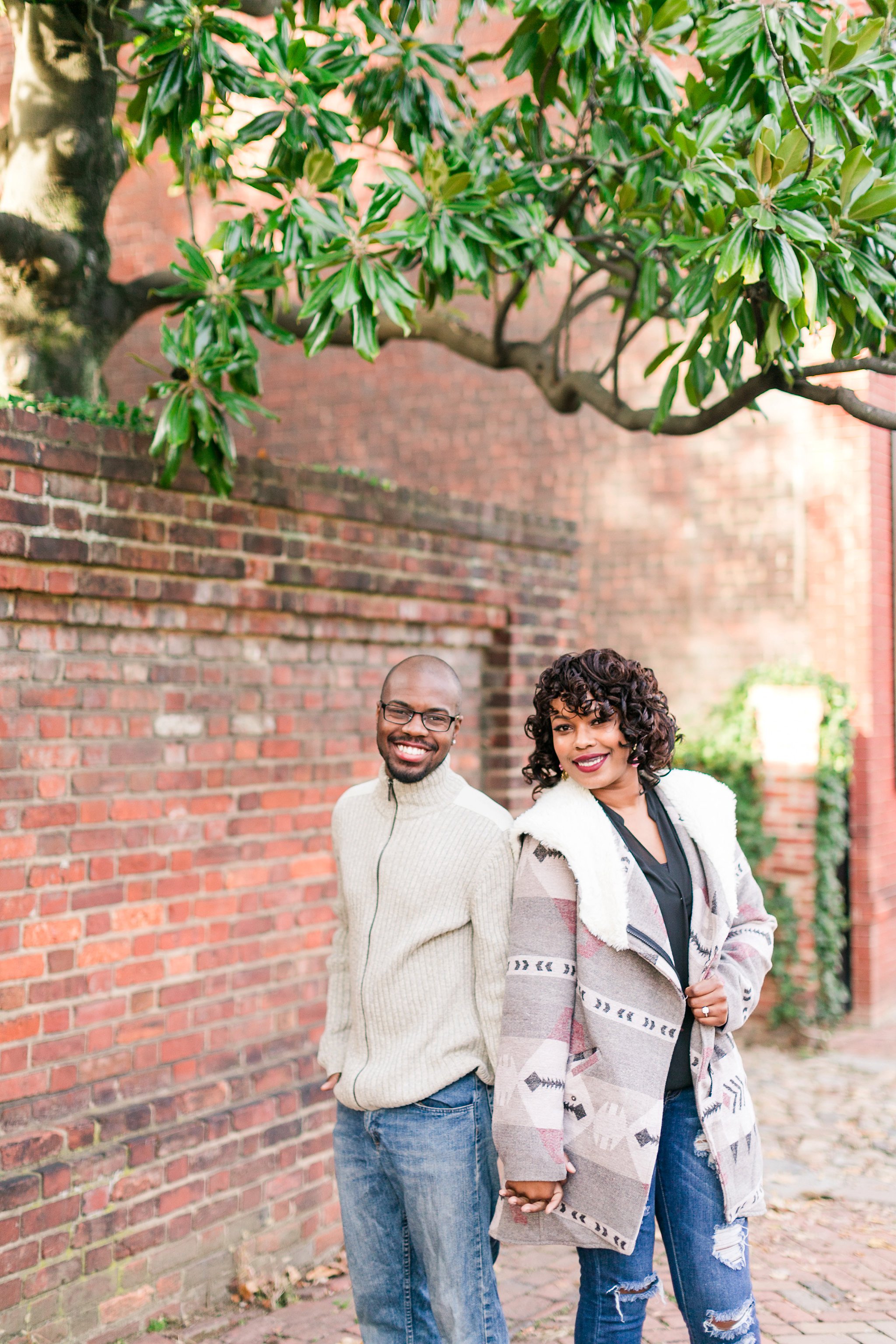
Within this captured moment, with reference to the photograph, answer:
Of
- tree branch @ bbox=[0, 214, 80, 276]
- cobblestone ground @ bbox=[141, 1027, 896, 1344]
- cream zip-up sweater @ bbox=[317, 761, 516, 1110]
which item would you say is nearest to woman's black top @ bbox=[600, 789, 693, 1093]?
cream zip-up sweater @ bbox=[317, 761, 516, 1110]

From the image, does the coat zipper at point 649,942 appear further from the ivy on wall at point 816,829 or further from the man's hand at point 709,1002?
the ivy on wall at point 816,829

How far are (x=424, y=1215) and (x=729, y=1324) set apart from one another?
0.66m

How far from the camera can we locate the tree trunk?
389 cm

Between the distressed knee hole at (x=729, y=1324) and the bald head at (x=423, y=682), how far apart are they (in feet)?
4.49

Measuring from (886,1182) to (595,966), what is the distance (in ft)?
11.2

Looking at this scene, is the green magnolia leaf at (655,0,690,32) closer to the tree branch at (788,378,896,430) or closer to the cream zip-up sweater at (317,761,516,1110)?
the tree branch at (788,378,896,430)

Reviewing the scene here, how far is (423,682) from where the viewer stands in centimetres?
262

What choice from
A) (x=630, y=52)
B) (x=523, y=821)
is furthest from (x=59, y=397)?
(x=523, y=821)

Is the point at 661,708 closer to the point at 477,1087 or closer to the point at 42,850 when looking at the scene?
the point at 477,1087

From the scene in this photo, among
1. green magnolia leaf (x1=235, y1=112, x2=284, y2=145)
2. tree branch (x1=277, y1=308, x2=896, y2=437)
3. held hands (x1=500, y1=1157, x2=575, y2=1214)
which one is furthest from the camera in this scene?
green magnolia leaf (x1=235, y1=112, x2=284, y2=145)

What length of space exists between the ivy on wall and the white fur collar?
4760mm

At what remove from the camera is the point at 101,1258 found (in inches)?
132

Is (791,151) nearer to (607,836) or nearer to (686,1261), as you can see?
(607,836)

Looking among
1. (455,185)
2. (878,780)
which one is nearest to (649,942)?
(455,185)
